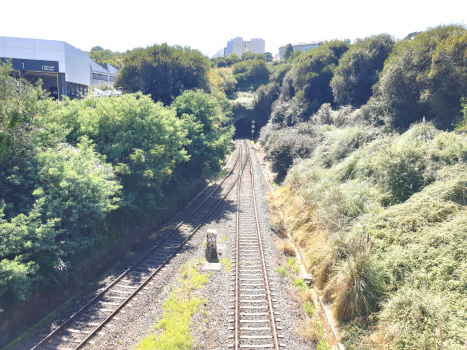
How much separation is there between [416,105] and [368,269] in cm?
1565

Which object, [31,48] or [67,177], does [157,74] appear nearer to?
[31,48]

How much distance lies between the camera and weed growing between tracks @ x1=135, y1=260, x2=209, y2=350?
26.9 ft

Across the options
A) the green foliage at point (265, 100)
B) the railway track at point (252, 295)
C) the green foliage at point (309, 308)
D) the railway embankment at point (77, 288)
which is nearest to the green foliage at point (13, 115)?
the railway embankment at point (77, 288)

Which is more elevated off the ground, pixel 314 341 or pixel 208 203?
pixel 208 203

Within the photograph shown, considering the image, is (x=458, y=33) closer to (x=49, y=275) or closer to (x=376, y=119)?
(x=376, y=119)

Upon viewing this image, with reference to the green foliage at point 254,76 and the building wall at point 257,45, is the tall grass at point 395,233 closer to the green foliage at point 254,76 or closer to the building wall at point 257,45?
the green foliage at point 254,76

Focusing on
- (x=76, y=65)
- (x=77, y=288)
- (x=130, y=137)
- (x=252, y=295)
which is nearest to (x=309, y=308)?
(x=252, y=295)

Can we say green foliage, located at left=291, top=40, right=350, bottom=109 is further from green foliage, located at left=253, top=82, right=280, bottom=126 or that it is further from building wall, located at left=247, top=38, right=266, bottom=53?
building wall, located at left=247, top=38, right=266, bottom=53

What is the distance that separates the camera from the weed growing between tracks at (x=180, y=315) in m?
8.21

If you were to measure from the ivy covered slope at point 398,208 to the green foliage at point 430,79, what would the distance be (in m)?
0.06

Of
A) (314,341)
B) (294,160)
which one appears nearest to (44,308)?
(314,341)

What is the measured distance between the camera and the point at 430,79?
17.7 meters

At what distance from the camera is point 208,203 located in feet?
71.9

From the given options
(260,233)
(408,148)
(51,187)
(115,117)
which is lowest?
(260,233)
